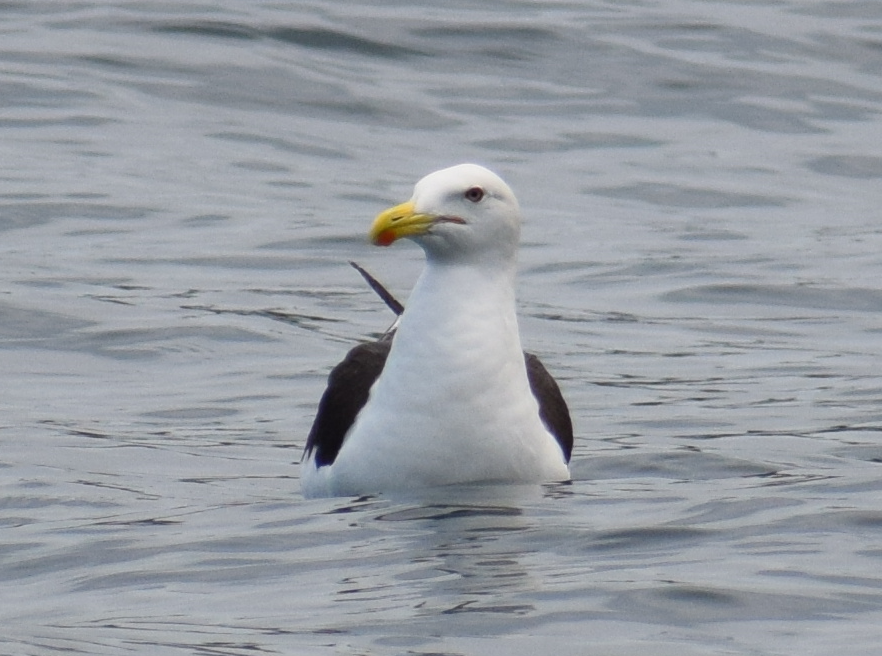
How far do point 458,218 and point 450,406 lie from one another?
→ 2.47ft

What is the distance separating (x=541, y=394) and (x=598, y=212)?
31.4ft

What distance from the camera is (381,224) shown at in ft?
26.0

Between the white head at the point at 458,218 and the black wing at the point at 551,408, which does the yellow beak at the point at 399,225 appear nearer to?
the white head at the point at 458,218

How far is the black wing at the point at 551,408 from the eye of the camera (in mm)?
8719

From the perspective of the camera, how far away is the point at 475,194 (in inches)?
321

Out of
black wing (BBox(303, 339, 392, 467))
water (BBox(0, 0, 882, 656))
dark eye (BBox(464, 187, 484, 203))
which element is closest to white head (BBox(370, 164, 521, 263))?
dark eye (BBox(464, 187, 484, 203))

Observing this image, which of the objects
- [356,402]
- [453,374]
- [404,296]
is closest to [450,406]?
[453,374]

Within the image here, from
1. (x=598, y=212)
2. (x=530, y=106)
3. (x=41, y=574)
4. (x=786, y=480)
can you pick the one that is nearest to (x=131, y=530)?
(x=41, y=574)

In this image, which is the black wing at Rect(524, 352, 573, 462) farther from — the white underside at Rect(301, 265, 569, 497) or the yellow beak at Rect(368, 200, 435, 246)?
the yellow beak at Rect(368, 200, 435, 246)

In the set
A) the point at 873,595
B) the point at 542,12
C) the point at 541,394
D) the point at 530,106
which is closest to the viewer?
the point at 873,595

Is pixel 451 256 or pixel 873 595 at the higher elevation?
pixel 451 256

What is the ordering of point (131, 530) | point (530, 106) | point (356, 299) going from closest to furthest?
point (131, 530), point (356, 299), point (530, 106)

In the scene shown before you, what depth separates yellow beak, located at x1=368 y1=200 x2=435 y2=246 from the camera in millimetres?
7926

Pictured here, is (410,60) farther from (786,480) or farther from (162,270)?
(786,480)
